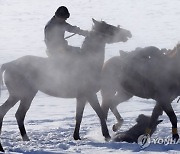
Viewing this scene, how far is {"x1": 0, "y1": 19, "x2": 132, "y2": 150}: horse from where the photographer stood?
32.5ft

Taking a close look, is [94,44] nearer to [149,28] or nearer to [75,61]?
[75,61]

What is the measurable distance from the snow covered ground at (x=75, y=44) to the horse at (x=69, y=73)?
80 cm

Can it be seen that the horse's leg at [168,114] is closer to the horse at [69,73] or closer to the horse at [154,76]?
the horse at [154,76]

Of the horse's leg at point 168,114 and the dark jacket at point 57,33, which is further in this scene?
the dark jacket at point 57,33

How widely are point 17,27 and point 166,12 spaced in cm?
1451

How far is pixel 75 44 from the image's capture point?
99.1 ft

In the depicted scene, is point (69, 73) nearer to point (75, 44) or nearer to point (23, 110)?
point (23, 110)

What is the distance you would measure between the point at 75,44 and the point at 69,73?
2029 centimetres

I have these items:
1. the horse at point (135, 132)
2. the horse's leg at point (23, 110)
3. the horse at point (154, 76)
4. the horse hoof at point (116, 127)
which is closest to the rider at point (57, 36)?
the horse's leg at point (23, 110)

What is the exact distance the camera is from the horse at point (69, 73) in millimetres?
9906

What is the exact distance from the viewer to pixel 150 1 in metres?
59.5

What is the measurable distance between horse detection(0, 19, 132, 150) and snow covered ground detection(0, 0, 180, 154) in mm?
796

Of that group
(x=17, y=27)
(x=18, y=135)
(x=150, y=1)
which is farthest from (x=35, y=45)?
(x=150, y=1)

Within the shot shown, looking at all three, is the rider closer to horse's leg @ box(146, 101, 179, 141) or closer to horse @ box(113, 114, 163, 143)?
horse @ box(113, 114, 163, 143)
